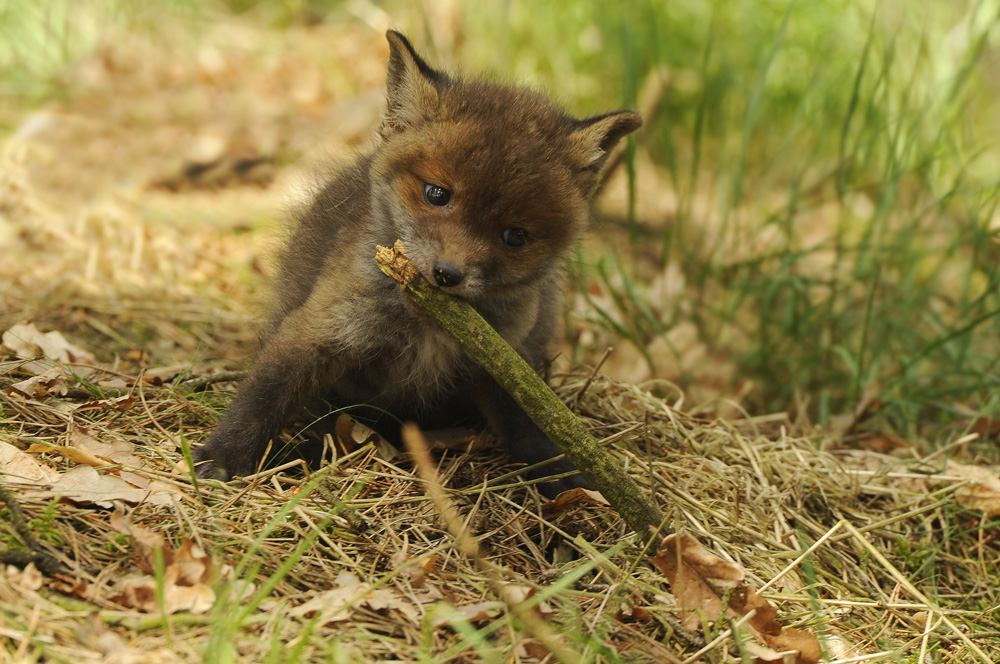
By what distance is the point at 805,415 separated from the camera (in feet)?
16.5

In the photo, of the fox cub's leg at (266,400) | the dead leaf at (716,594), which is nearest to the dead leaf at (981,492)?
the dead leaf at (716,594)

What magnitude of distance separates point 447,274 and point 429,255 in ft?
0.51

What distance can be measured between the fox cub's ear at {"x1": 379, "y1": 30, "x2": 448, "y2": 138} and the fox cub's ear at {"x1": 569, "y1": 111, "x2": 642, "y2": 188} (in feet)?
2.12

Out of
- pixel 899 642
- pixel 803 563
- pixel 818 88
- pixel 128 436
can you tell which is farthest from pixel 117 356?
pixel 818 88

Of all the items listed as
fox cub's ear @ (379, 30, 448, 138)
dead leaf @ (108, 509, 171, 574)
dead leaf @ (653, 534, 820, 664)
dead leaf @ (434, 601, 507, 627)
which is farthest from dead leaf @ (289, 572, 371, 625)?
fox cub's ear @ (379, 30, 448, 138)

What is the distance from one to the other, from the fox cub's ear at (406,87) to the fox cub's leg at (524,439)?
1217mm

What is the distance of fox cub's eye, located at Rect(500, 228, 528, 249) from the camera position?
3.23 metres

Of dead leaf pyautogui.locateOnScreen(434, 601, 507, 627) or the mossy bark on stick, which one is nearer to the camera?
dead leaf pyautogui.locateOnScreen(434, 601, 507, 627)

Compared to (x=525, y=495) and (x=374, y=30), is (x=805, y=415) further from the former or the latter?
(x=374, y=30)

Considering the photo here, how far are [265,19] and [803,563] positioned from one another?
1057 centimetres

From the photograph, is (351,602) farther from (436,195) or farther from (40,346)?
(40,346)

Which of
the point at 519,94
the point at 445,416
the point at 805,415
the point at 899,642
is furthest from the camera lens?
the point at 805,415

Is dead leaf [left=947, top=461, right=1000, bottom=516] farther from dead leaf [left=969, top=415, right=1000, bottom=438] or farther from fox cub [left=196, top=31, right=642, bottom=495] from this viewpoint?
fox cub [left=196, top=31, right=642, bottom=495]

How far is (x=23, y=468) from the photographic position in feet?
9.25
